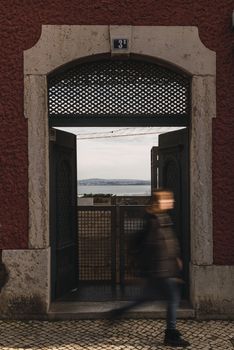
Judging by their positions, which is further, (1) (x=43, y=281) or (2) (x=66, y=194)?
(2) (x=66, y=194)

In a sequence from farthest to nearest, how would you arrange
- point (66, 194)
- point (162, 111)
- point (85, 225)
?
point (85, 225)
point (66, 194)
point (162, 111)

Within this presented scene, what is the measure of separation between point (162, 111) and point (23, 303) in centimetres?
304

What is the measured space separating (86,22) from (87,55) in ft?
1.39

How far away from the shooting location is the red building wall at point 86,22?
5535 millimetres

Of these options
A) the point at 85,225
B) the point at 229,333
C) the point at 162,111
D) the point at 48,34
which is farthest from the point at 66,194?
the point at 229,333

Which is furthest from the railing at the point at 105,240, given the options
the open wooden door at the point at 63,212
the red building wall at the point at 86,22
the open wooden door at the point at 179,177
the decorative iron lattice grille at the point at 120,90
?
the decorative iron lattice grille at the point at 120,90

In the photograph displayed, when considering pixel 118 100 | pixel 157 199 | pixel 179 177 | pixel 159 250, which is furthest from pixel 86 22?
pixel 159 250

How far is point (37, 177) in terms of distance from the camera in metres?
5.53

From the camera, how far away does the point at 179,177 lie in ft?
20.0

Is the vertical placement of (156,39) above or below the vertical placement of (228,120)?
above

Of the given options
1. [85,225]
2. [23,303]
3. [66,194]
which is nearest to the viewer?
[23,303]

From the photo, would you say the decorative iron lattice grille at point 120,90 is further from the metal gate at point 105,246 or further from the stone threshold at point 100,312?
the stone threshold at point 100,312

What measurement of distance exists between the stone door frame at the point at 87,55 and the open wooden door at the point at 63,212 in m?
0.33

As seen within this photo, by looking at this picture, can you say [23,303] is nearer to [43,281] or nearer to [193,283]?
[43,281]
